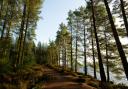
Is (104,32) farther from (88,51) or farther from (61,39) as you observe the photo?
(61,39)

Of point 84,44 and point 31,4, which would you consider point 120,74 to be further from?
point 31,4

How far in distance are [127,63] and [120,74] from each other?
25670mm

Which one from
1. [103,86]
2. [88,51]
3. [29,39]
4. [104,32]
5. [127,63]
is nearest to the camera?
[127,63]

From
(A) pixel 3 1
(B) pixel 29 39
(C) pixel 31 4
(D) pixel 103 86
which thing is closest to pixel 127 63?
(D) pixel 103 86

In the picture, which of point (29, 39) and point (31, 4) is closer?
point (31, 4)

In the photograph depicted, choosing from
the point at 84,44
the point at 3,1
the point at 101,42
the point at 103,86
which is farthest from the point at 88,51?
the point at 103,86

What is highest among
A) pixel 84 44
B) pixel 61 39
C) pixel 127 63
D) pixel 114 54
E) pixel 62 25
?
pixel 62 25

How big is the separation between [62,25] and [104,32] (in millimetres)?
29051

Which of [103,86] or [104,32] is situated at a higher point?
[104,32]

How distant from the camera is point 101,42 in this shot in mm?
37531

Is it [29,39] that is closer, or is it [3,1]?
[3,1]

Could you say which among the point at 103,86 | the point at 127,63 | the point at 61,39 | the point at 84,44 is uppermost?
the point at 61,39

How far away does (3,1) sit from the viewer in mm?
34438

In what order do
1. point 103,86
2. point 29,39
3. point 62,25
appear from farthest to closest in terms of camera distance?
point 62,25
point 29,39
point 103,86
